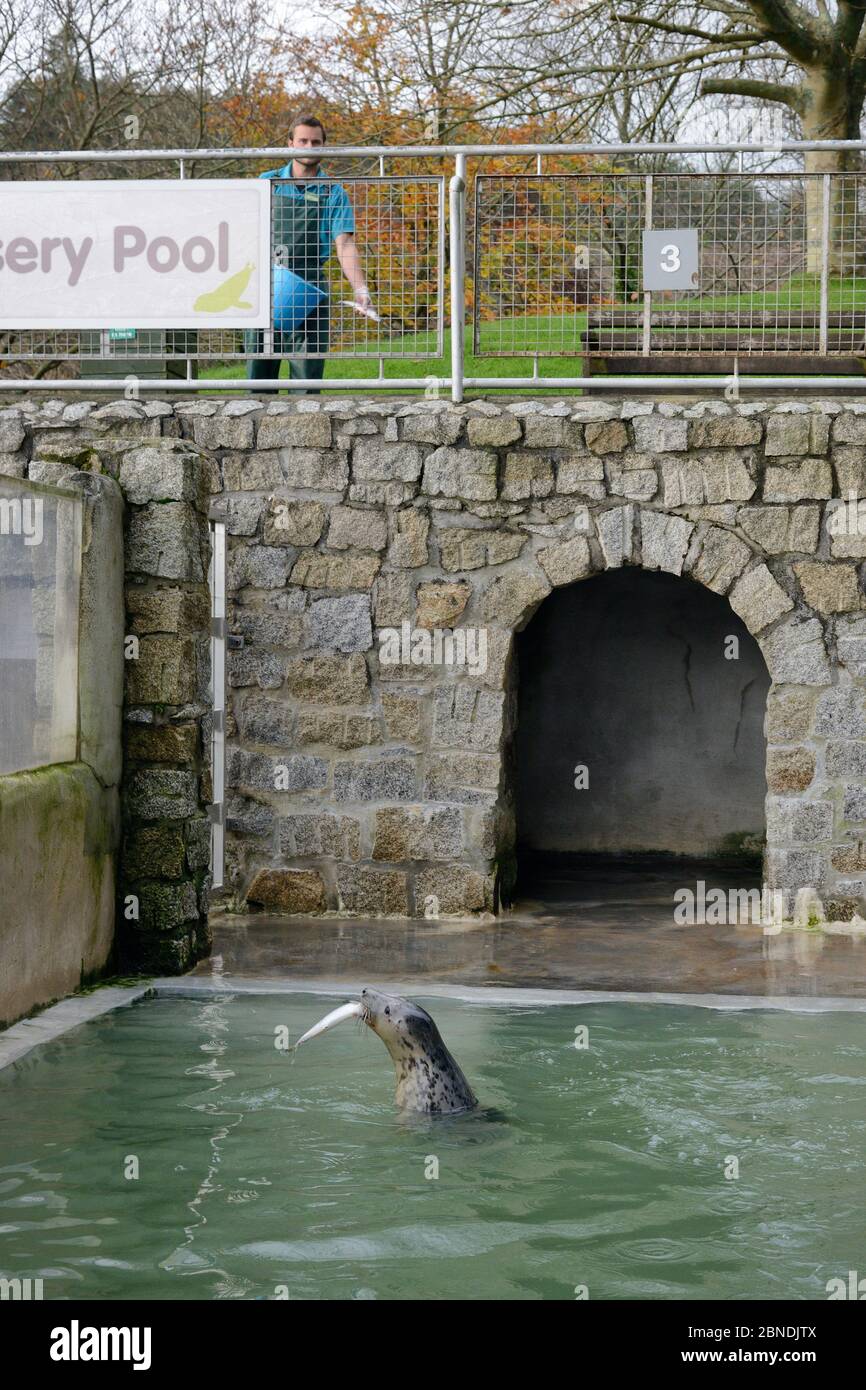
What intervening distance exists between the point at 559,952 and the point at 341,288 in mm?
4025

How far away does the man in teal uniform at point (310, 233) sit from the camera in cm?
906

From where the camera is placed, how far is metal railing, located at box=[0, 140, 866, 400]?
898 centimetres

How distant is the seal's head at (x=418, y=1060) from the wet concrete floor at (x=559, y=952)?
1.88 meters

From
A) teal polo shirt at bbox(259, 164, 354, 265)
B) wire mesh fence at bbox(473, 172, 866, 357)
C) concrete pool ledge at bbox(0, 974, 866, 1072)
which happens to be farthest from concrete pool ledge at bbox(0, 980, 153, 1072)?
teal polo shirt at bbox(259, 164, 354, 265)

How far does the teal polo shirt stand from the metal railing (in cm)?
9

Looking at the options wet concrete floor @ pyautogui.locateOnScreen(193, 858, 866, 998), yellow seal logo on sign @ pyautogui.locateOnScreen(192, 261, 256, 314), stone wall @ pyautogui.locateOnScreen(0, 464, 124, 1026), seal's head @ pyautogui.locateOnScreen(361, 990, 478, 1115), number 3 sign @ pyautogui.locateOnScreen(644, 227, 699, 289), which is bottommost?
wet concrete floor @ pyautogui.locateOnScreen(193, 858, 866, 998)

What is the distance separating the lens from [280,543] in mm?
9133

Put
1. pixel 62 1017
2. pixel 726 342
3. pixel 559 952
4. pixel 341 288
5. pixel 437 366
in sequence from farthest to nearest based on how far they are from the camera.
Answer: pixel 437 366, pixel 341 288, pixel 726 342, pixel 559 952, pixel 62 1017

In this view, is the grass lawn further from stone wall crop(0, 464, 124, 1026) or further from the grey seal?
the grey seal

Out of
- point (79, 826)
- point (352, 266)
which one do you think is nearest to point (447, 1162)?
point (79, 826)

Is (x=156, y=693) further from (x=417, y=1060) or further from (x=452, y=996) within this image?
(x=417, y=1060)

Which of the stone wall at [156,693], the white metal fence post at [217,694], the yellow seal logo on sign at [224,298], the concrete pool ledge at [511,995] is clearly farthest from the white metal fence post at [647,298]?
the concrete pool ledge at [511,995]

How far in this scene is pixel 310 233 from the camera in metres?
Answer: 9.16

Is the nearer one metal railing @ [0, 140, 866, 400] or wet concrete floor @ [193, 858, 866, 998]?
wet concrete floor @ [193, 858, 866, 998]
